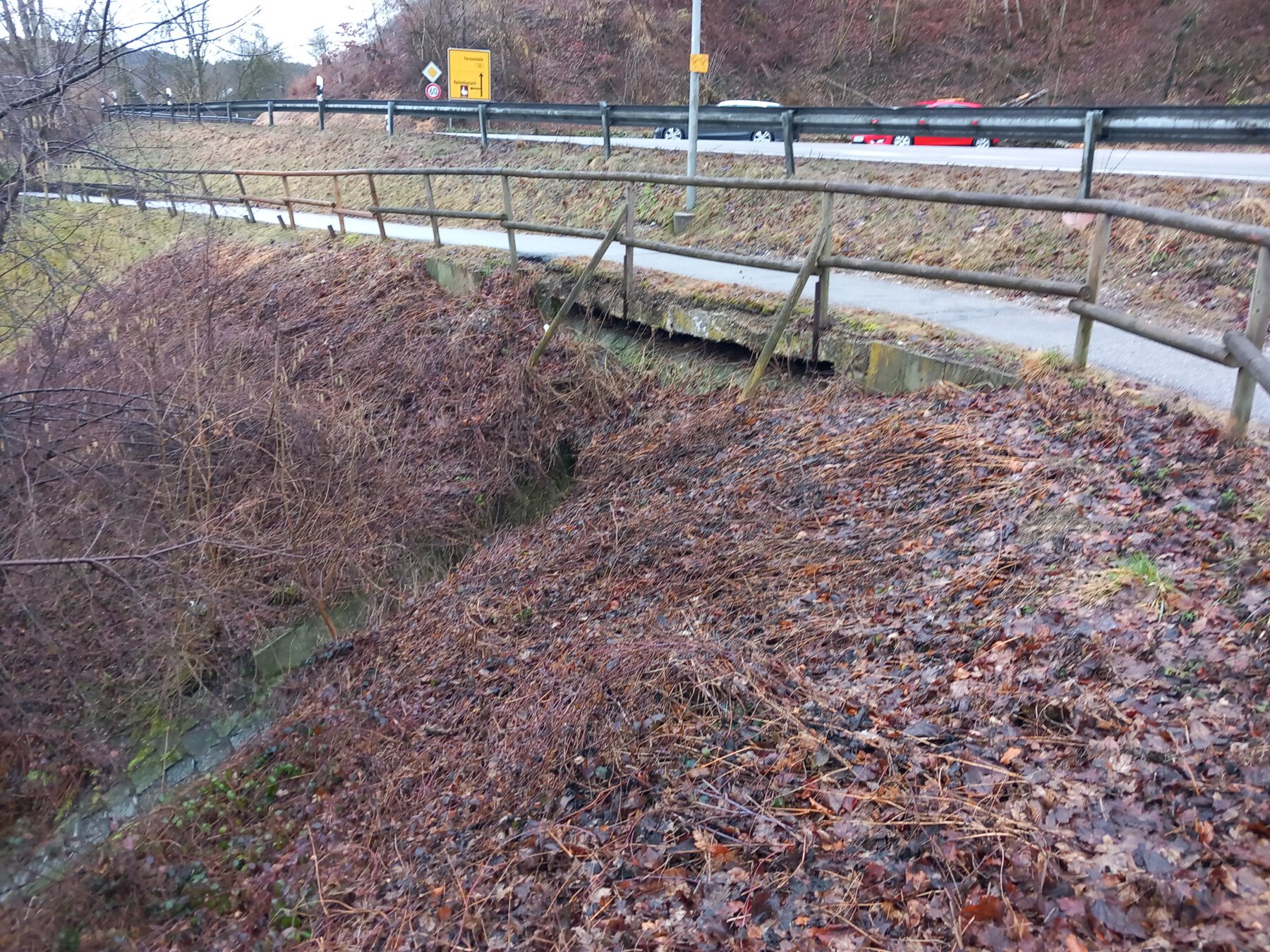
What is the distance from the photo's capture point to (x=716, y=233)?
39.4 ft

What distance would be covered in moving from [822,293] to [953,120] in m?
6.02

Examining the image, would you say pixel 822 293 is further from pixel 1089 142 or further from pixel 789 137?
pixel 789 137

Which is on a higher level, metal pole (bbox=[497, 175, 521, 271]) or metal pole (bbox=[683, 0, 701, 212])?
metal pole (bbox=[683, 0, 701, 212])

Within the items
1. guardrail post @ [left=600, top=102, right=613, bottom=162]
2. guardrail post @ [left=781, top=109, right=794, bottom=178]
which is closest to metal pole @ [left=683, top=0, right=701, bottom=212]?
guardrail post @ [left=781, top=109, right=794, bottom=178]

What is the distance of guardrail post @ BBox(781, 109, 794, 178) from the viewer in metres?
12.3

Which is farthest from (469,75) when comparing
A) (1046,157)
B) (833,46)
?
(1046,157)

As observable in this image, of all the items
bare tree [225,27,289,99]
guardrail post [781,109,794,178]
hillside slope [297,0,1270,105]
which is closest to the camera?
guardrail post [781,109,794,178]

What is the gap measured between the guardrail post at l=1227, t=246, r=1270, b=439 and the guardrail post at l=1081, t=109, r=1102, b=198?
5897mm

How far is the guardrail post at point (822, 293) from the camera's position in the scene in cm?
695

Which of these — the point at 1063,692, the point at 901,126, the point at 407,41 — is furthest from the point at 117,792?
the point at 407,41

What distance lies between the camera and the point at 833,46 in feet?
105

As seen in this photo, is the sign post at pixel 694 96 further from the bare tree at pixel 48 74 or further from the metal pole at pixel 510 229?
Answer: the bare tree at pixel 48 74

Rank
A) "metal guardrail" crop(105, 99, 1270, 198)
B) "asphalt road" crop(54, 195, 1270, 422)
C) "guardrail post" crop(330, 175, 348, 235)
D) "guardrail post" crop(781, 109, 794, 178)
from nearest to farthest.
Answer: "asphalt road" crop(54, 195, 1270, 422) < "metal guardrail" crop(105, 99, 1270, 198) < "guardrail post" crop(781, 109, 794, 178) < "guardrail post" crop(330, 175, 348, 235)

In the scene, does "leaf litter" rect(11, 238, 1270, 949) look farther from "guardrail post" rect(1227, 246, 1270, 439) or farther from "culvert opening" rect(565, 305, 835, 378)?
"culvert opening" rect(565, 305, 835, 378)
